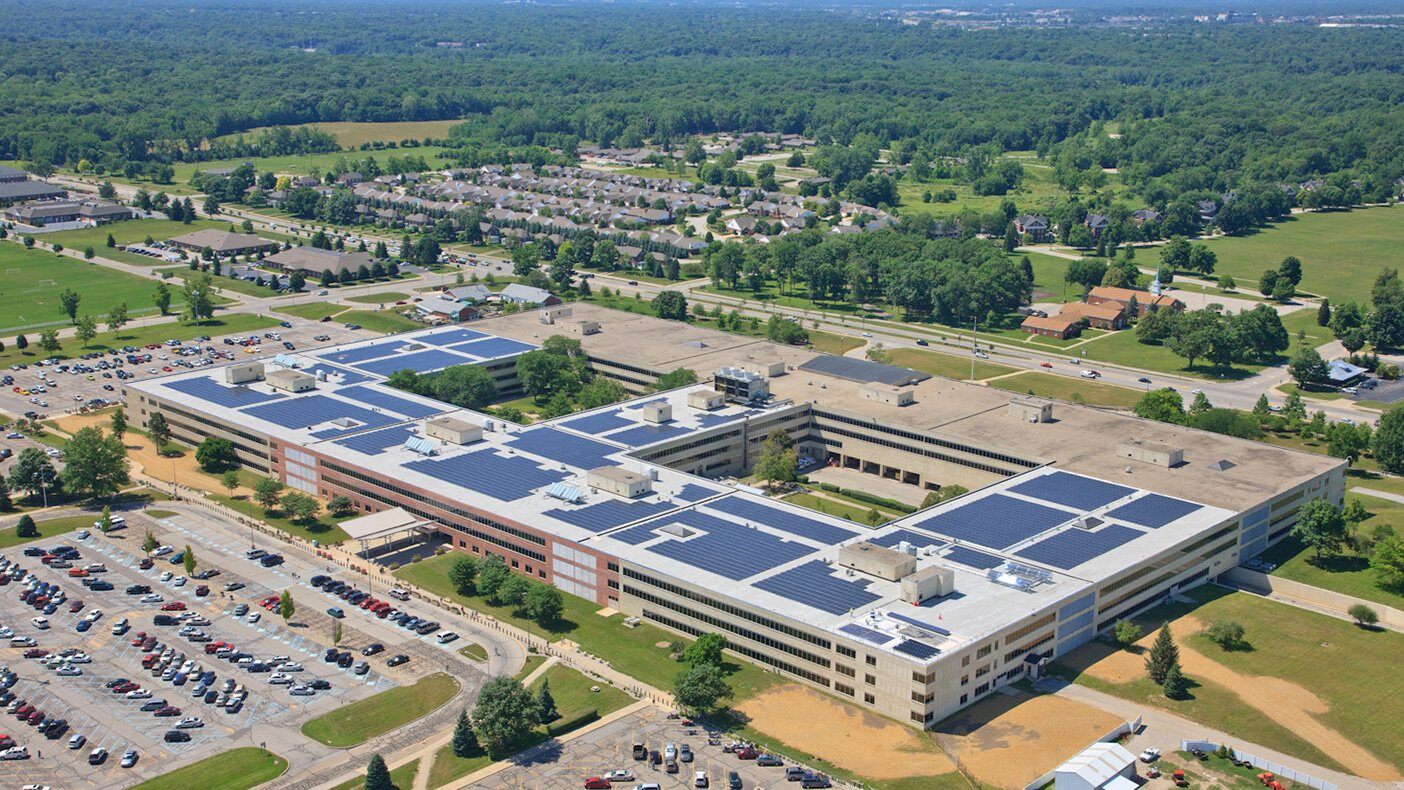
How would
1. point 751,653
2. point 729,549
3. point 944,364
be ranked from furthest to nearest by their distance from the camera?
point 944,364 → point 729,549 → point 751,653

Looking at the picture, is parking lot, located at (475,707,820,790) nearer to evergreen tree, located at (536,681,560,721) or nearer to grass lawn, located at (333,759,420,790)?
evergreen tree, located at (536,681,560,721)

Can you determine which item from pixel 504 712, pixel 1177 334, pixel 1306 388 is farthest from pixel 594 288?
pixel 504 712

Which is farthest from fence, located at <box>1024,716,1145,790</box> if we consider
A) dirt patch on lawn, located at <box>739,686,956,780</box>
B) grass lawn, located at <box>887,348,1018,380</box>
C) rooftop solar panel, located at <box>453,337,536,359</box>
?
rooftop solar panel, located at <box>453,337,536,359</box>

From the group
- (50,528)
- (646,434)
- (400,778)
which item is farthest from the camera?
(646,434)

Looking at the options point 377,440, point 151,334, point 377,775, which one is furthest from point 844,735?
point 151,334

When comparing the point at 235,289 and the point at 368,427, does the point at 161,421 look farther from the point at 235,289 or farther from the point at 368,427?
the point at 235,289

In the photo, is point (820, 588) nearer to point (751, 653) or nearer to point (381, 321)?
point (751, 653)
